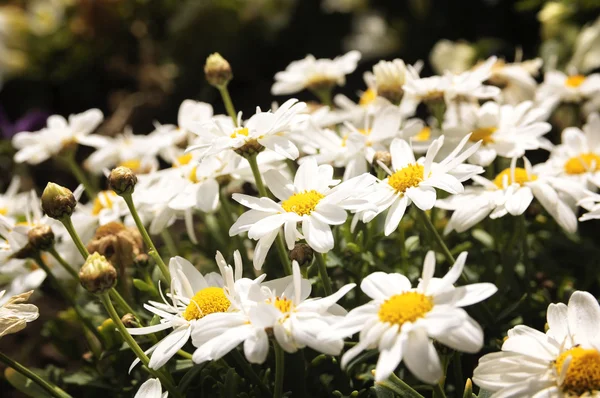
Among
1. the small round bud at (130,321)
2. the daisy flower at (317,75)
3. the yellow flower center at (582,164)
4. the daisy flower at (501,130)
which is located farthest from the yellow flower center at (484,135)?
the small round bud at (130,321)

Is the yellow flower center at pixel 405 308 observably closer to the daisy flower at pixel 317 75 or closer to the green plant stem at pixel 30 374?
the green plant stem at pixel 30 374

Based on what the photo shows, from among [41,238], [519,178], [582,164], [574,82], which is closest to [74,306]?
[41,238]

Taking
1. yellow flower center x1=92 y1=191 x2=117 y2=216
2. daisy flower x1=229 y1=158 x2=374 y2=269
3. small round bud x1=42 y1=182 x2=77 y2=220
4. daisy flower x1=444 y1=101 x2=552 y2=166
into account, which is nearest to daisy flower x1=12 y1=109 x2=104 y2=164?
yellow flower center x1=92 y1=191 x2=117 y2=216

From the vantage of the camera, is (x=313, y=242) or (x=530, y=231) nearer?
(x=313, y=242)

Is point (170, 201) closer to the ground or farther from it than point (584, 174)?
farther from it

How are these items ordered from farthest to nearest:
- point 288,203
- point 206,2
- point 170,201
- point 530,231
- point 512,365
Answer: point 206,2
point 530,231
point 170,201
point 288,203
point 512,365

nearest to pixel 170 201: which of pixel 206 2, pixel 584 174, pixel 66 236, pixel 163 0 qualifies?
pixel 66 236

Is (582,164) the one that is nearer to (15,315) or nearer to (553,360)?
(553,360)

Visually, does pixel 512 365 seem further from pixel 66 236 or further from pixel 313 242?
pixel 66 236
